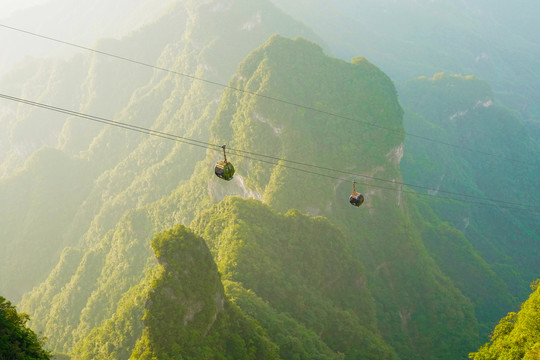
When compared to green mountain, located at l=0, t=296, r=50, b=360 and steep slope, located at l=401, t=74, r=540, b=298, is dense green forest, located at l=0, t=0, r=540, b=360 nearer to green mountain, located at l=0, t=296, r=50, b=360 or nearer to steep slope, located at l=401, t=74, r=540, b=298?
steep slope, located at l=401, t=74, r=540, b=298

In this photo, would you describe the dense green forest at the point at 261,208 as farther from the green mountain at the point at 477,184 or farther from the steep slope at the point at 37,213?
the green mountain at the point at 477,184

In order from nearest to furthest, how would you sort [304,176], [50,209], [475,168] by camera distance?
[304,176]
[50,209]
[475,168]

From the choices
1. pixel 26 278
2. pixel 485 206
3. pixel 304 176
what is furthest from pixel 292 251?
pixel 485 206

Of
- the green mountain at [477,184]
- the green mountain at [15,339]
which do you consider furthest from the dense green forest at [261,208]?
the green mountain at [15,339]

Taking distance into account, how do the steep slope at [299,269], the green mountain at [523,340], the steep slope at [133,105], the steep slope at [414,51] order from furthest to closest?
1. the steep slope at [414,51]
2. the steep slope at [133,105]
3. the steep slope at [299,269]
4. the green mountain at [523,340]

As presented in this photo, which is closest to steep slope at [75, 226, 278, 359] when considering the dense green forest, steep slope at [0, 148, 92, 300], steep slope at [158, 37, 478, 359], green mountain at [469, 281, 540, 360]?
the dense green forest

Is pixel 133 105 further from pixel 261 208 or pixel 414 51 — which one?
pixel 414 51

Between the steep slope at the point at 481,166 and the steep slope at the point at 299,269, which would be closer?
the steep slope at the point at 299,269

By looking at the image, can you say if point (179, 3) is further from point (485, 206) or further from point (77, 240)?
point (485, 206)

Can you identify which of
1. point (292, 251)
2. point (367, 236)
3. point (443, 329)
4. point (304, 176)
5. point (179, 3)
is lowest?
point (443, 329)
